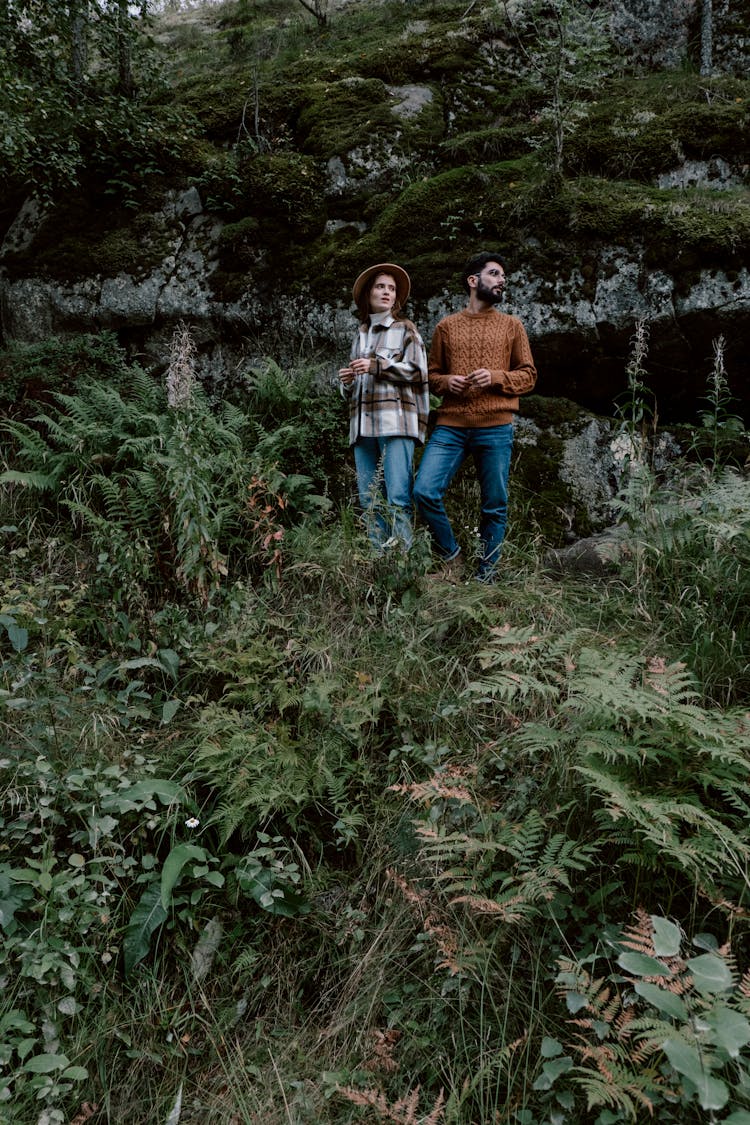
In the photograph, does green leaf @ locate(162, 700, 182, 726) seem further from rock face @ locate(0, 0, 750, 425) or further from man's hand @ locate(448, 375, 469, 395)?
rock face @ locate(0, 0, 750, 425)

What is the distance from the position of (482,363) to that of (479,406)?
1.30ft

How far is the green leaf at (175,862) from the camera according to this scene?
102 inches

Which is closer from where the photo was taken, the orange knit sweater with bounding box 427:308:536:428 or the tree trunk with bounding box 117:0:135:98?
the orange knit sweater with bounding box 427:308:536:428

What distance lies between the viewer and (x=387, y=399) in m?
5.01

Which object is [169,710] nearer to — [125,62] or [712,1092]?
[712,1092]

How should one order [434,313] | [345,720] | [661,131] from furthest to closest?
[661,131] → [434,313] → [345,720]

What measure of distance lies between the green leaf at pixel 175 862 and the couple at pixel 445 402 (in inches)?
105

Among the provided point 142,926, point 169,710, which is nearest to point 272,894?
point 142,926

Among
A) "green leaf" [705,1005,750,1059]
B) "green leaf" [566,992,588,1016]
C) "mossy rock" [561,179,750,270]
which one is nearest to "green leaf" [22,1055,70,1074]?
"green leaf" [566,992,588,1016]

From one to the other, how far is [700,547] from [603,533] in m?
1.49

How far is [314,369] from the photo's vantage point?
6086 mm

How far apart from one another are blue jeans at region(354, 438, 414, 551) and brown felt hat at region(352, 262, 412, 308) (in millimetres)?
1413

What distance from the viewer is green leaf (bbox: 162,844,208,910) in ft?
8.53

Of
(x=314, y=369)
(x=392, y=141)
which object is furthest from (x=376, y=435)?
(x=392, y=141)
